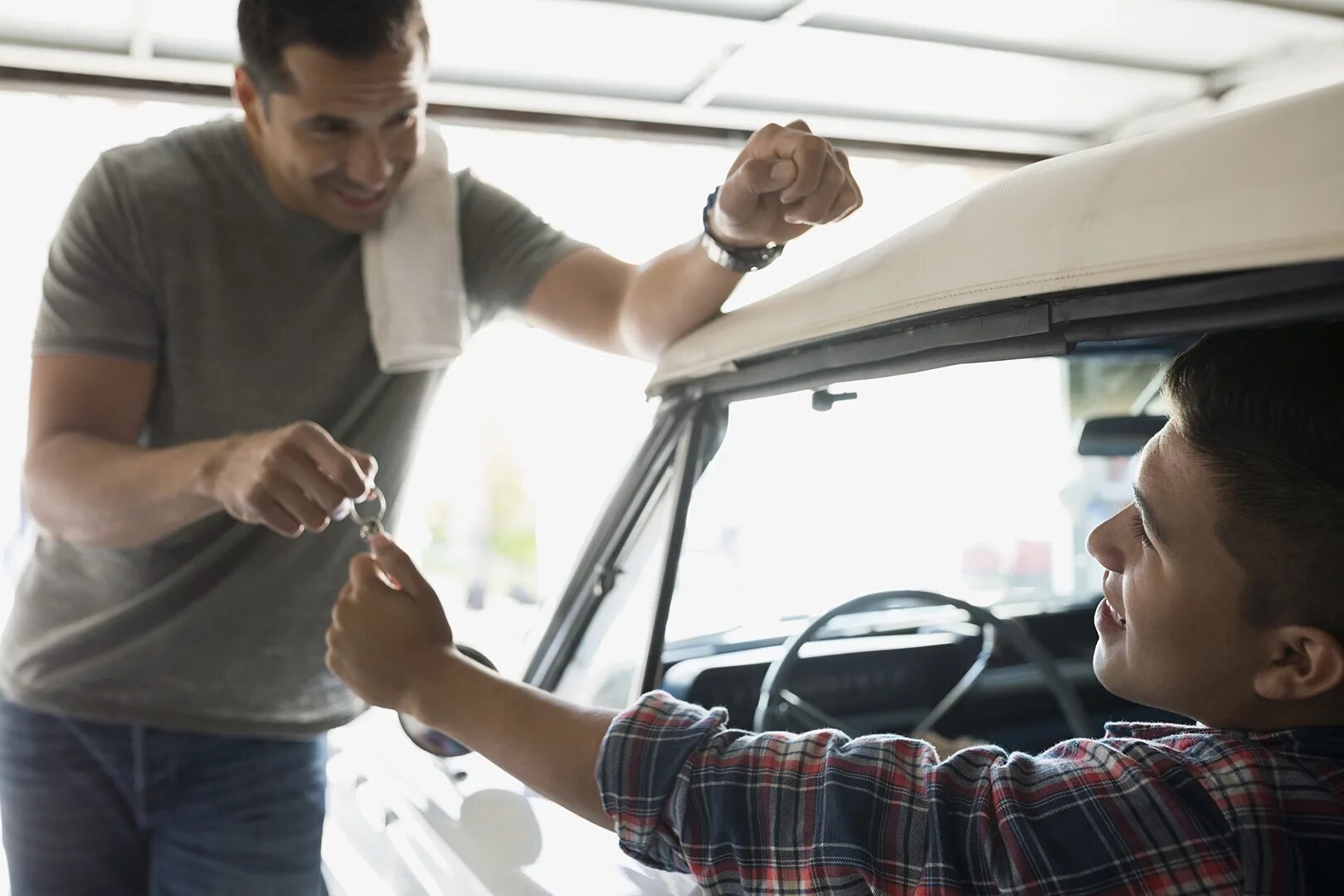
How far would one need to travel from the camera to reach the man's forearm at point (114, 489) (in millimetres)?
1320

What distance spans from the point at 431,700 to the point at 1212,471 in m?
0.76

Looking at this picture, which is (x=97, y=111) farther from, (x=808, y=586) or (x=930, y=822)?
(x=930, y=822)

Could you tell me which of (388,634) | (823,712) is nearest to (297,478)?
(388,634)

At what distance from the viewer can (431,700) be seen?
1.15 meters

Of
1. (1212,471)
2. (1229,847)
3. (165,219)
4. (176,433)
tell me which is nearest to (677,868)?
(1229,847)

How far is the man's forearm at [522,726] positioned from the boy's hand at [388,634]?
0.02 metres

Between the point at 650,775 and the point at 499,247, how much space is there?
0.99 meters

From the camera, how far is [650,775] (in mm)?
965

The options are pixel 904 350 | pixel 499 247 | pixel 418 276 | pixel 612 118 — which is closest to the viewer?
pixel 904 350

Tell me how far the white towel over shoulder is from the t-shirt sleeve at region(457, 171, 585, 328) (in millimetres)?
34

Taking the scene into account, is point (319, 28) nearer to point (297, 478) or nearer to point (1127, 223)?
point (297, 478)

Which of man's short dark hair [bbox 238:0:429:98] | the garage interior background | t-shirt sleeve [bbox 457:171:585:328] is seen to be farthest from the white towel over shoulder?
the garage interior background

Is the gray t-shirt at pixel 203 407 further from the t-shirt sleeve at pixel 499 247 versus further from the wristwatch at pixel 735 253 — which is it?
the wristwatch at pixel 735 253

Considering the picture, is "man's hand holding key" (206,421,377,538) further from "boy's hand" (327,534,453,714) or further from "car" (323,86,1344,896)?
"car" (323,86,1344,896)
